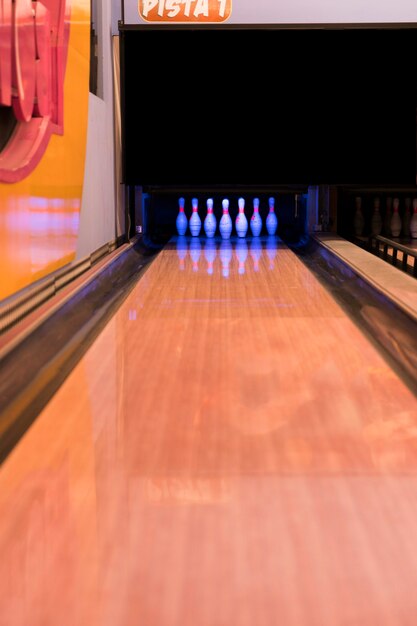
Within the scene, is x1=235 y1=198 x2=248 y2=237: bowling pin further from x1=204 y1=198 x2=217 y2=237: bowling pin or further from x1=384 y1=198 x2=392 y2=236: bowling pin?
x1=384 y1=198 x2=392 y2=236: bowling pin

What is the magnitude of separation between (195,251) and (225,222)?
2.22 feet

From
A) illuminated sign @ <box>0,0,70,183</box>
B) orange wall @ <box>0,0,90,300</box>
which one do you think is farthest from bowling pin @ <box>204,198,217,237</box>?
illuminated sign @ <box>0,0,70,183</box>

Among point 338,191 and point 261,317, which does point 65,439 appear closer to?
point 261,317

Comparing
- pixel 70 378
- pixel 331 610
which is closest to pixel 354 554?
pixel 331 610

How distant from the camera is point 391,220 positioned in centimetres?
500

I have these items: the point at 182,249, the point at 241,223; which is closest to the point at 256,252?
the point at 182,249

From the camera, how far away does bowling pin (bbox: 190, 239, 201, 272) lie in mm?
3911

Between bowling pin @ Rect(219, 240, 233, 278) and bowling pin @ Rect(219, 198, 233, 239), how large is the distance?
14 centimetres

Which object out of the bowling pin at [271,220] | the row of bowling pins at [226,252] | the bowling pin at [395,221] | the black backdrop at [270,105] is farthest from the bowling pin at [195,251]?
the bowling pin at [395,221]

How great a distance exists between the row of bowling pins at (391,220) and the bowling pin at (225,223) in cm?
81

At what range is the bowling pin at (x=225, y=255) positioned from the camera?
12.0ft

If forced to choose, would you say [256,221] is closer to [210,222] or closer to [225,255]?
[210,222]

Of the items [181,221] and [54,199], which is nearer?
[54,199]

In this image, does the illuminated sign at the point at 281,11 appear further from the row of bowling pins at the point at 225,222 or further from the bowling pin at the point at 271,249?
the bowling pin at the point at 271,249
